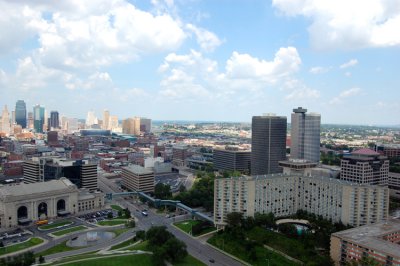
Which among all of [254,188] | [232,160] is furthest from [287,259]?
[232,160]

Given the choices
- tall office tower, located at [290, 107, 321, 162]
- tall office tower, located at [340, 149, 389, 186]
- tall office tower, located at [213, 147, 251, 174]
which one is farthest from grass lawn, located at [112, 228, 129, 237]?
tall office tower, located at [290, 107, 321, 162]

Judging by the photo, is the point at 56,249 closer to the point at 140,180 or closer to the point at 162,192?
the point at 162,192

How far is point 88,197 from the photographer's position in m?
114

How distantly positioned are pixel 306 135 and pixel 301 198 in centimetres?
8396

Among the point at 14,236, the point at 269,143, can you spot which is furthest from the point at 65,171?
the point at 269,143

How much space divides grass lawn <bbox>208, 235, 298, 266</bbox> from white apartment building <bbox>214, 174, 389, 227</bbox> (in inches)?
362

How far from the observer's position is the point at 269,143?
508 ft

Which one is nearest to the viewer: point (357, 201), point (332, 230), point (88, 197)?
point (332, 230)

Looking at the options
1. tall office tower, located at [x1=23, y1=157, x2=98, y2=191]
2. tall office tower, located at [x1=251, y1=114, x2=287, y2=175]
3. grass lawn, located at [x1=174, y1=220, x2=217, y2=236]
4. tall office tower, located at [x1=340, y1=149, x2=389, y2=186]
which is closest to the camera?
grass lawn, located at [x1=174, y1=220, x2=217, y2=236]

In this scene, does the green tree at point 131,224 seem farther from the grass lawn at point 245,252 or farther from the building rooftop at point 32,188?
the building rooftop at point 32,188

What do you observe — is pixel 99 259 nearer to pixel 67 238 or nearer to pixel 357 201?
pixel 67 238

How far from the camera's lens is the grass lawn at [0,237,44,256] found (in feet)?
256

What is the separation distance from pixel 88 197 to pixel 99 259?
46470mm

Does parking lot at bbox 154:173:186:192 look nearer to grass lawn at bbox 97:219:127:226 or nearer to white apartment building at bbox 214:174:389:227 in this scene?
grass lawn at bbox 97:219:127:226
